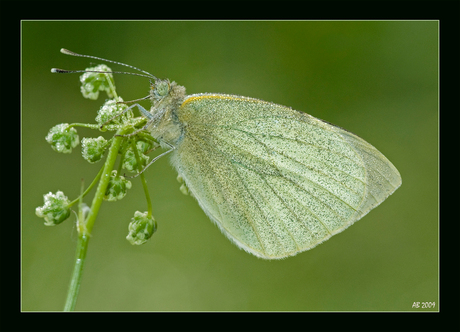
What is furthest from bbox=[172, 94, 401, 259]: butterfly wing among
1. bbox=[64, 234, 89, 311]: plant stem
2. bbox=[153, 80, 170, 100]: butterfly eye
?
bbox=[64, 234, 89, 311]: plant stem

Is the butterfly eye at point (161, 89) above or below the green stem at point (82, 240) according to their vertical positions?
above

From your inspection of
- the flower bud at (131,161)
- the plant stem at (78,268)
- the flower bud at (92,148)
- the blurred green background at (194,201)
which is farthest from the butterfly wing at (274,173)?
the blurred green background at (194,201)

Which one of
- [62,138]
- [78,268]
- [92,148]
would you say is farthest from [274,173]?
[78,268]

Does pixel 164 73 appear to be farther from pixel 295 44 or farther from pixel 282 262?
pixel 282 262

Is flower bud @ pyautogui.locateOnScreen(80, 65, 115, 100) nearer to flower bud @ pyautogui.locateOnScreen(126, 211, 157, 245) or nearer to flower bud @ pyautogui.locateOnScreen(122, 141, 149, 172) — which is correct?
flower bud @ pyautogui.locateOnScreen(122, 141, 149, 172)

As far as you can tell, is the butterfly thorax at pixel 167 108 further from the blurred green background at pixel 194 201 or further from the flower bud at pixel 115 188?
the blurred green background at pixel 194 201

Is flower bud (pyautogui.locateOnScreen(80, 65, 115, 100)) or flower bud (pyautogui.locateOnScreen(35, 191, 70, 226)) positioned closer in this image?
flower bud (pyautogui.locateOnScreen(35, 191, 70, 226))

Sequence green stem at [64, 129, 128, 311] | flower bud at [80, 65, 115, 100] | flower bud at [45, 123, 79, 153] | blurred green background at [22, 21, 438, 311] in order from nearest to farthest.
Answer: green stem at [64, 129, 128, 311] → flower bud at [45, 123, 79, 153] → flower bud at [80, 65, 115, 100] → blurred green background at [22, 21, 438, 311]
